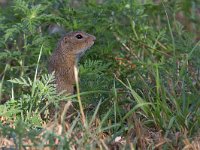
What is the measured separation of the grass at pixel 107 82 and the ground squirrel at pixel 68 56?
0.36 feet

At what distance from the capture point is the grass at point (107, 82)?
4828 millimetres

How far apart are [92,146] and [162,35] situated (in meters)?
2.68

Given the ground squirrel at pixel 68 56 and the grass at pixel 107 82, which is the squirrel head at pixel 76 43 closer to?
the ground squirrel at pixel 68 56

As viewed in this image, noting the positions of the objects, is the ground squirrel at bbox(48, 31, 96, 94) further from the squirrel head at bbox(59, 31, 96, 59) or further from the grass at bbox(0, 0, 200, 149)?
the grass at bbox(0, 0, 200, 149)

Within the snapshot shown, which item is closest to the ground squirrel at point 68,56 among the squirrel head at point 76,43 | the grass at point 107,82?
the squirrel head at point 76,43

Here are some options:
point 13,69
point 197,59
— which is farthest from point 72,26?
point 197,59

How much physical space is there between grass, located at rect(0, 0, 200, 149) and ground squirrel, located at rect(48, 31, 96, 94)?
0.36 feet

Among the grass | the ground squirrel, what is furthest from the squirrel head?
the grass

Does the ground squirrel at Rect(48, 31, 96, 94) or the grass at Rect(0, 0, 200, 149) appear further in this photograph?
the ground squirrel at Rect(48, 31, 96, 94)

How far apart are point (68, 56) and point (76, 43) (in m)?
0.15

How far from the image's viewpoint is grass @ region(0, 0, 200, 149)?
4.83 m

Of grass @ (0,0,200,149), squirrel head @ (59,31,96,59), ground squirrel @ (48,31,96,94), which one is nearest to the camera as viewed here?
grass @ (0,0,200,149)

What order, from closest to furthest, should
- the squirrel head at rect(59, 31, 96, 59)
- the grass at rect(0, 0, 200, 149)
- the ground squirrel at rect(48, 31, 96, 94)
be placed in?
the grass at rect(0, 0, 200, 149), the ground squirrel at rect(48, 31, 96, 94), the squirrel head at rect(59, 31, 96, 59)

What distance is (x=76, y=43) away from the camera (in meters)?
6.39
